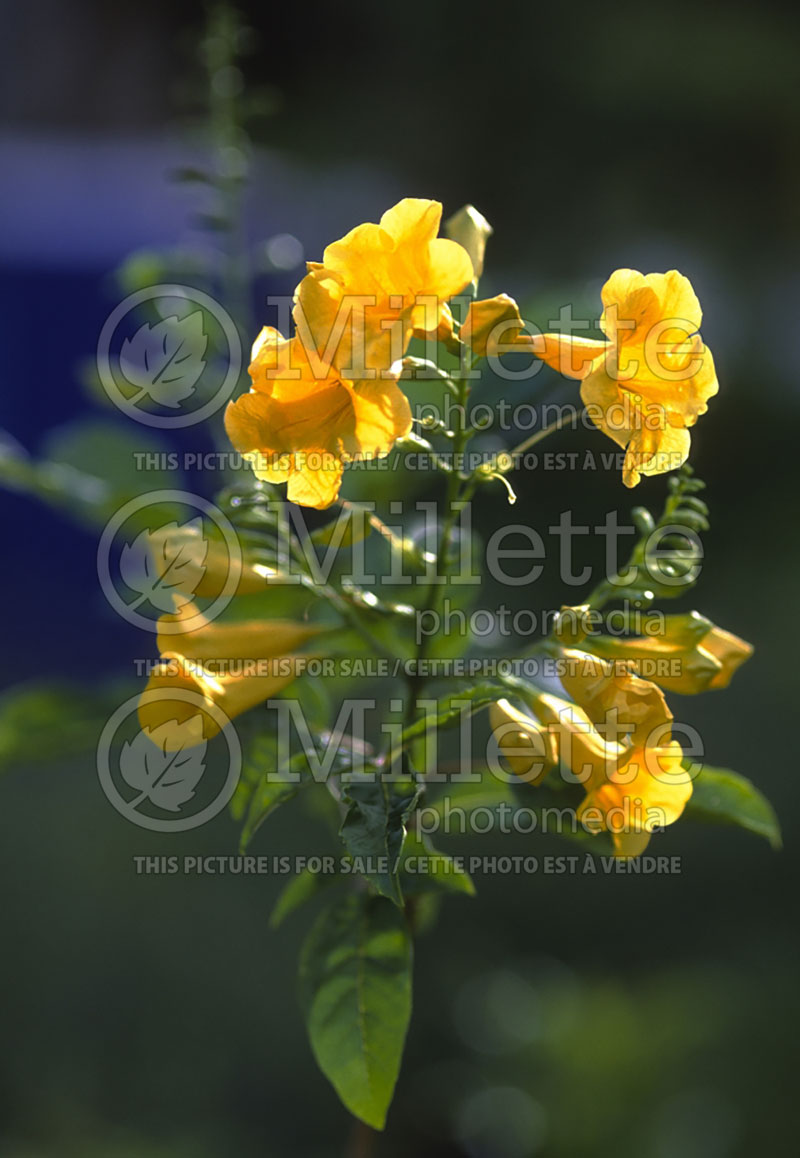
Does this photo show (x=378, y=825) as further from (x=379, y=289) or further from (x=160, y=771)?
(x=160, y=771)

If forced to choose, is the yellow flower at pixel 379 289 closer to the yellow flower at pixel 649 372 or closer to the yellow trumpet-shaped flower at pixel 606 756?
the yellow flower at pixel 649 372

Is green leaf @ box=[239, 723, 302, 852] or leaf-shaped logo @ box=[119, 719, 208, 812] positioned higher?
green leaf @ box=[239, 723, 302, 852]

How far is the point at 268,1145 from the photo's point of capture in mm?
2502

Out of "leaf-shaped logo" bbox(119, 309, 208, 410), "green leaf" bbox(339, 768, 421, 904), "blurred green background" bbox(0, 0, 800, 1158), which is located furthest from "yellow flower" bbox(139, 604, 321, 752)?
"leaf-shaped logo" bbox(119, 309, 208, 410)

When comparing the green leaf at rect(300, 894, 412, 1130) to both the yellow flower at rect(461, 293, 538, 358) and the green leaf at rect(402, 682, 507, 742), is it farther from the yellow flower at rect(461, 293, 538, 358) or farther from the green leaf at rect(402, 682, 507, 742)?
the yellow flower at rect(461, 293, 538, 358)

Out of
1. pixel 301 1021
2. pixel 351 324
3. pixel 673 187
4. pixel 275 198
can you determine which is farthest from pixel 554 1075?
pixel 275 198

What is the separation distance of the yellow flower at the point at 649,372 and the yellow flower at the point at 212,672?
1.20 ft

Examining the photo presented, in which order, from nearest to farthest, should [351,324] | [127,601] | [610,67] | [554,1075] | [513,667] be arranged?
[351,324]
[513,667]
[127,601]
[554,1075]
[610,67]

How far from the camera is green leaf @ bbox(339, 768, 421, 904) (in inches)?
31.3

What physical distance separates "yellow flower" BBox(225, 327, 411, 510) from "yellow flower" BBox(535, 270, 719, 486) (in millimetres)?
167

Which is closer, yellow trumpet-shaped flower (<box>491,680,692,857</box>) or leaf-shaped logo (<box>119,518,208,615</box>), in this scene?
yellow trumpet-shaped flower (<box>491,680,692,857</box>)

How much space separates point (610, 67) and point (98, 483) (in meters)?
4.63

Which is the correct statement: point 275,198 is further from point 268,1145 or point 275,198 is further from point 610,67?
point 268,1145

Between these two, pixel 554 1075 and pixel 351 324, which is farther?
pixel 554 1075
